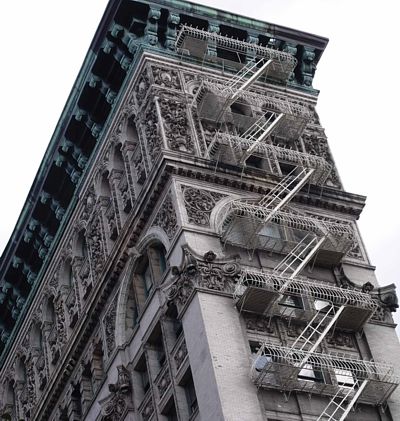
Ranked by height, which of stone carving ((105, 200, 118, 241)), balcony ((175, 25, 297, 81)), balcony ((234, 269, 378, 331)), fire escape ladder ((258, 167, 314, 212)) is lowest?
balcony ((234, 269, 378, 331))

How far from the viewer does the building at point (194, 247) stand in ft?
126

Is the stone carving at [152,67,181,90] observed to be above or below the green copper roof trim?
below

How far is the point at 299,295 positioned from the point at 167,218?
6.20m

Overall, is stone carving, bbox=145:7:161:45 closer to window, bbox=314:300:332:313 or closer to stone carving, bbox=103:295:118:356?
stone carving, bbox=103:295:118:356

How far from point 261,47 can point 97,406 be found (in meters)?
17.5

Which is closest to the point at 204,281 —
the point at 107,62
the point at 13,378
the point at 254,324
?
the point at 254,324

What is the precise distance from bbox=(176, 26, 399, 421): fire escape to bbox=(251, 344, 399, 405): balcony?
33 millimetres

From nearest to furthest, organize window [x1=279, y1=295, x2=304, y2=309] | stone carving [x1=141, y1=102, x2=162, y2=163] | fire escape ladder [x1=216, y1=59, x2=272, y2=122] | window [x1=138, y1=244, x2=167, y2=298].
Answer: window [x1=279, y1=295, x2=304, y2=309], window [x1=138, y1=244, x2=167, y2=298], stone carving [x1=141, y1=102, x2=162, y2=163], fire escape ladder [x1=216, y1=59, x2=272, y2=122]

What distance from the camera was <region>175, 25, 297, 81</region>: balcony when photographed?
51438 mm

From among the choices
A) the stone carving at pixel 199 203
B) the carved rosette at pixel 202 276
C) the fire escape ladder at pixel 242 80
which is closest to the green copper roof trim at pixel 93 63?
the fire escape ladder at pixel 242 80

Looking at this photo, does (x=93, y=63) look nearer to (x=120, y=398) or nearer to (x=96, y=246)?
(x=96, y=246)

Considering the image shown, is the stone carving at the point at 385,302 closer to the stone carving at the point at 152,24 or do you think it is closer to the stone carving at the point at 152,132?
the stone carving at the point at 152,132

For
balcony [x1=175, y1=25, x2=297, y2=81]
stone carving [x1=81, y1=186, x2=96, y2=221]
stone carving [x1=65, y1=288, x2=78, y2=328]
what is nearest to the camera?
balcony [x1=175, y1=25, x2=297, y2=81]

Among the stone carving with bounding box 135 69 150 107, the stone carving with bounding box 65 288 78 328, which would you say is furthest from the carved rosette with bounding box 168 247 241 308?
the stone carving with bounding box 65 288 78 328
